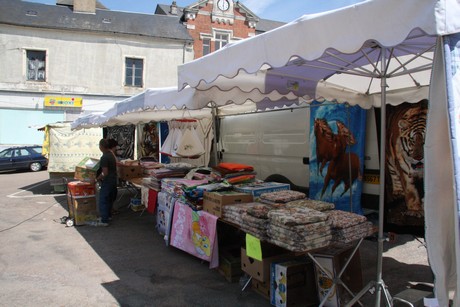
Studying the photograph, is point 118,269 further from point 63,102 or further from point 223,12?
point 223,12

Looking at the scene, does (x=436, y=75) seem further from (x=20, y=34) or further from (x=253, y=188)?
(x=20, y=34)

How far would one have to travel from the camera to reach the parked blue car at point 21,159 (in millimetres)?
17266

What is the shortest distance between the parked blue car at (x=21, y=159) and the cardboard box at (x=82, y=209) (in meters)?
13.1

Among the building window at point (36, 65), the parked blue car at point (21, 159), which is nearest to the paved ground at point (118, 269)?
the parked blue car at point (21, 159)

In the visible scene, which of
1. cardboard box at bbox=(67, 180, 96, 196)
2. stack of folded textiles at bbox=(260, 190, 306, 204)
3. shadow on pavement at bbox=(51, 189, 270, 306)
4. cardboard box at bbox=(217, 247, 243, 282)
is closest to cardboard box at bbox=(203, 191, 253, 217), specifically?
stack of folded textiles at bbox=(260, 190, 306, 204)

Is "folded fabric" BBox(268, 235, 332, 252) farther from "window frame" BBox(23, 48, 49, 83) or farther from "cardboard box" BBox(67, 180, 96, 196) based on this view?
"window frame" BBox(23, 48, 49, 83)

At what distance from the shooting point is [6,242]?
5555 mm

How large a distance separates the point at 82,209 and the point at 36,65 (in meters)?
18.5

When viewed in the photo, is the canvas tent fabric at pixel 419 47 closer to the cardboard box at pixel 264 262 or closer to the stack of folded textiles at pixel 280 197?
the stack of folded textiles at pixel 280 197

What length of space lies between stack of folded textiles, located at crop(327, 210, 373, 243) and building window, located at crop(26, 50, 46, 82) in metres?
22.7

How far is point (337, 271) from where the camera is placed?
335 centimetres

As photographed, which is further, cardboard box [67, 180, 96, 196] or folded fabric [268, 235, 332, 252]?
cardboard box [67, 180, 96, 196]

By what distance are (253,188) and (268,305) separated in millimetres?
1364

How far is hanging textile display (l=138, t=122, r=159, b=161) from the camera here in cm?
1159
